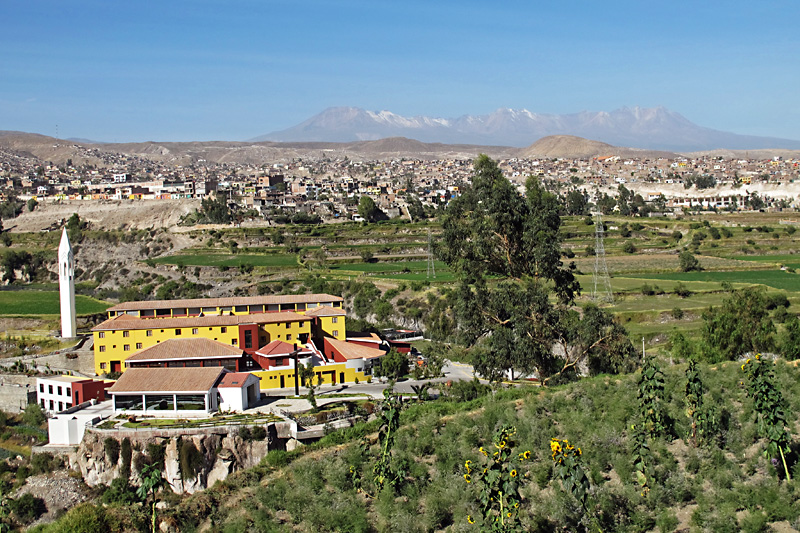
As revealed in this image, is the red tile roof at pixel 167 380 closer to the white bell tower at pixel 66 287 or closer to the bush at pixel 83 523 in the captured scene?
the bush at pixel 83 523

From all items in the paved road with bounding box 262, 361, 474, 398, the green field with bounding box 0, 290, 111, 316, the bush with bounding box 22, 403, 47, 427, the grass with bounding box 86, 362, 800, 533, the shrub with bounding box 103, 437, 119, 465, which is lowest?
the green field with bounding box 0, 290, 111, 316

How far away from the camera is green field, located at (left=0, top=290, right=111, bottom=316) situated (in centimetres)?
5094

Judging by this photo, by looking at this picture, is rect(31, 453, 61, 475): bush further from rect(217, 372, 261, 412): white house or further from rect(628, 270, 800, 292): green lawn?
rect(628, 270, 800, 292): green lawn

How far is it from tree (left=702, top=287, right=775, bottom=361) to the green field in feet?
120

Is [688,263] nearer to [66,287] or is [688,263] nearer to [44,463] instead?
[66,287]

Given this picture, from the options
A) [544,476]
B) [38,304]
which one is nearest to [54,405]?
[544,476]

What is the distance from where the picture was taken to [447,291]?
42125mm

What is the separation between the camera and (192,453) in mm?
21953

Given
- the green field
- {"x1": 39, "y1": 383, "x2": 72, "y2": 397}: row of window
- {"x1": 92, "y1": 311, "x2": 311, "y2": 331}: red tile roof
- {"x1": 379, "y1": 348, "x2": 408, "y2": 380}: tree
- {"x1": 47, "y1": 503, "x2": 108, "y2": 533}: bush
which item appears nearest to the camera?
{"x1": 47, "y1": 503, "x2": 108, "y2": 533}: bush

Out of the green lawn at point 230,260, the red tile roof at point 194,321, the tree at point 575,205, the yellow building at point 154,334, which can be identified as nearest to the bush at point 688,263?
the green lawn at point 230,260

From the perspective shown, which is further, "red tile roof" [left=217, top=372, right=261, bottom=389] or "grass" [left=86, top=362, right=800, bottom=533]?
"red tile roof" [left=217, top=372, right=261, bottom=389]

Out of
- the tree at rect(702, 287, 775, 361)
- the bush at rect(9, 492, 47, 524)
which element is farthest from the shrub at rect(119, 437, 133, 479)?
the tree at rect(702, 287, 775, 361)

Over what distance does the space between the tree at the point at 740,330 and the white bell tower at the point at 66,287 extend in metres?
28.2

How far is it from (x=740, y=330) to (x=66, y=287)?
96.7ft
